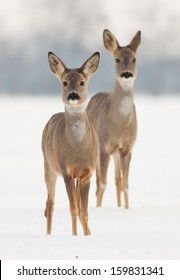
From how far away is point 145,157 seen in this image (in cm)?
2614

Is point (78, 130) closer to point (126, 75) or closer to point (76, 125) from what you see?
point (76, 125)

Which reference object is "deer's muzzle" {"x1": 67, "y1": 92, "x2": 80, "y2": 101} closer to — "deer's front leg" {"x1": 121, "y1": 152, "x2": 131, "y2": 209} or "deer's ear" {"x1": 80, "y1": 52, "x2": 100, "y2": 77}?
"deer's ear" {"x1": 80, "y1": 52, "x2": 100, "y2": 77}

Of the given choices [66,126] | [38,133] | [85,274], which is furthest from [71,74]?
[38,133]

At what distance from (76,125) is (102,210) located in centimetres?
403

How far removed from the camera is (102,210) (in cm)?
1463

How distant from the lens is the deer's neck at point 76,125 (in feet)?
35.5

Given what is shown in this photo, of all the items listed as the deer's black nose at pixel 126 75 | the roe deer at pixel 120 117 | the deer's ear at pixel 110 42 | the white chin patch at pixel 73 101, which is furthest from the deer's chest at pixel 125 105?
the white chin patch at pixel 73 101

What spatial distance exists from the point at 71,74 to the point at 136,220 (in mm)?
3391

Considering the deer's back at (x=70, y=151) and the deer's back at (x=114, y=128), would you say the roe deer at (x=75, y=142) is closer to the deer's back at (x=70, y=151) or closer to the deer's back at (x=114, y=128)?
the deer's back at (x=70, y=151)

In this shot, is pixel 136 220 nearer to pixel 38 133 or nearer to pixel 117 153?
pixel 117 153

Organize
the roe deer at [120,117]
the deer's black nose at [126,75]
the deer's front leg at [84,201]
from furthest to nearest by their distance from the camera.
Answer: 1. the roe deer at [120,117]
2. the deer's black nose at [126,75]
3. the deer's front leg at [84,201]

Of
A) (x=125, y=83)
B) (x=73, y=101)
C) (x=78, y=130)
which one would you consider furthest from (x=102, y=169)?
(x=73, y=101)

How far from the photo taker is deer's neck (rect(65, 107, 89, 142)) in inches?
426

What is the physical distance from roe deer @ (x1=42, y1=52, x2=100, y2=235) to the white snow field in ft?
1.78
